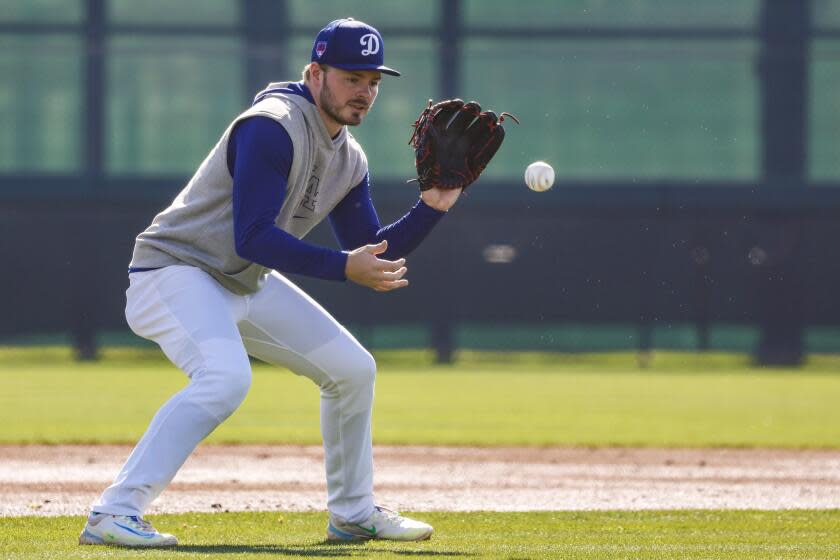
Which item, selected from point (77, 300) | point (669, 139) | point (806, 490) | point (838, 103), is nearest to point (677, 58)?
point (669, 139)

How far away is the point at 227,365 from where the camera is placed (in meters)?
4.48

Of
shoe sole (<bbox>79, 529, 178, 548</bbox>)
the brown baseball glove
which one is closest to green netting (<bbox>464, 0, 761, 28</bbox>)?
the brown baseball glove

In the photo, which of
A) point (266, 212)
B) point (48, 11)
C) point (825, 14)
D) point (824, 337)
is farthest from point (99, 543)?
point (825, 14)

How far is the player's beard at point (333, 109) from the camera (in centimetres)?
469

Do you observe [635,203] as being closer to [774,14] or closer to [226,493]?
[774,14]

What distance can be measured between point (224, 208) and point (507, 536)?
149cm

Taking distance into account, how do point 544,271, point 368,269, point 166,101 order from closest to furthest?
point 368,269 → point 544,271 → point 166,101

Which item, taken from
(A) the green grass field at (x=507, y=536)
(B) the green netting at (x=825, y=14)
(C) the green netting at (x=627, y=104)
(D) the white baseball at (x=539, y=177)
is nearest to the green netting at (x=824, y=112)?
(B) the green netting at (x=825, y=14)

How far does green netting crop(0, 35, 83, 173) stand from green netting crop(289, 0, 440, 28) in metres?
3.10

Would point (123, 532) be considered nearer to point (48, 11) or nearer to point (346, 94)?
point (346, 94)

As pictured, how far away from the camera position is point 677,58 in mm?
20391

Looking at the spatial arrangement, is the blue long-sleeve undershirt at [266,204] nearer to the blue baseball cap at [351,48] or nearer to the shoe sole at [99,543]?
the blue baseball cap at [351,48]

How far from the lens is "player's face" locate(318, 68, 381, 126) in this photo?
4684 mm

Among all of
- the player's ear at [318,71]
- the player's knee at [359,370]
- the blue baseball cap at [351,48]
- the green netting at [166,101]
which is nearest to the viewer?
the blue baseball cap at [351,48]
